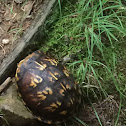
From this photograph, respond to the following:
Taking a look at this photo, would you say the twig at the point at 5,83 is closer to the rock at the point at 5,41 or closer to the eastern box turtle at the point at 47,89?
the eastern box turtle at the point at 47,89

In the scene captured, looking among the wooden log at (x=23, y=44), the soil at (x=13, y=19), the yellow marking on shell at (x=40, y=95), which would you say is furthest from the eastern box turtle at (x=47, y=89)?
the soil at (x=13, y=19)

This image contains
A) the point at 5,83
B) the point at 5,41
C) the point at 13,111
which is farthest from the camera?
the point at 5,41

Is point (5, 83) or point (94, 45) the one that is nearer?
point (5, 83)

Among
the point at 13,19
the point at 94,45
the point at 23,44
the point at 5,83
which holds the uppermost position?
the point at 13,19

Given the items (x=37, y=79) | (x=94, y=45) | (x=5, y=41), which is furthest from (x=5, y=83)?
(x=94, y=45)

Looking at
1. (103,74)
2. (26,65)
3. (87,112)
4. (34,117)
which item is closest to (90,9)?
(103,74)

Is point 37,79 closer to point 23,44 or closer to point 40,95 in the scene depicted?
point 40,95

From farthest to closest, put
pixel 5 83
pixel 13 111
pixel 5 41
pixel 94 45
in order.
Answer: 1. pixel 5 41
2. pixel 94 45
3. pixel 5 83
4. pixel 13 111

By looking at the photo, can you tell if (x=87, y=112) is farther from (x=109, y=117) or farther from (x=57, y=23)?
(x=57, y=23)
